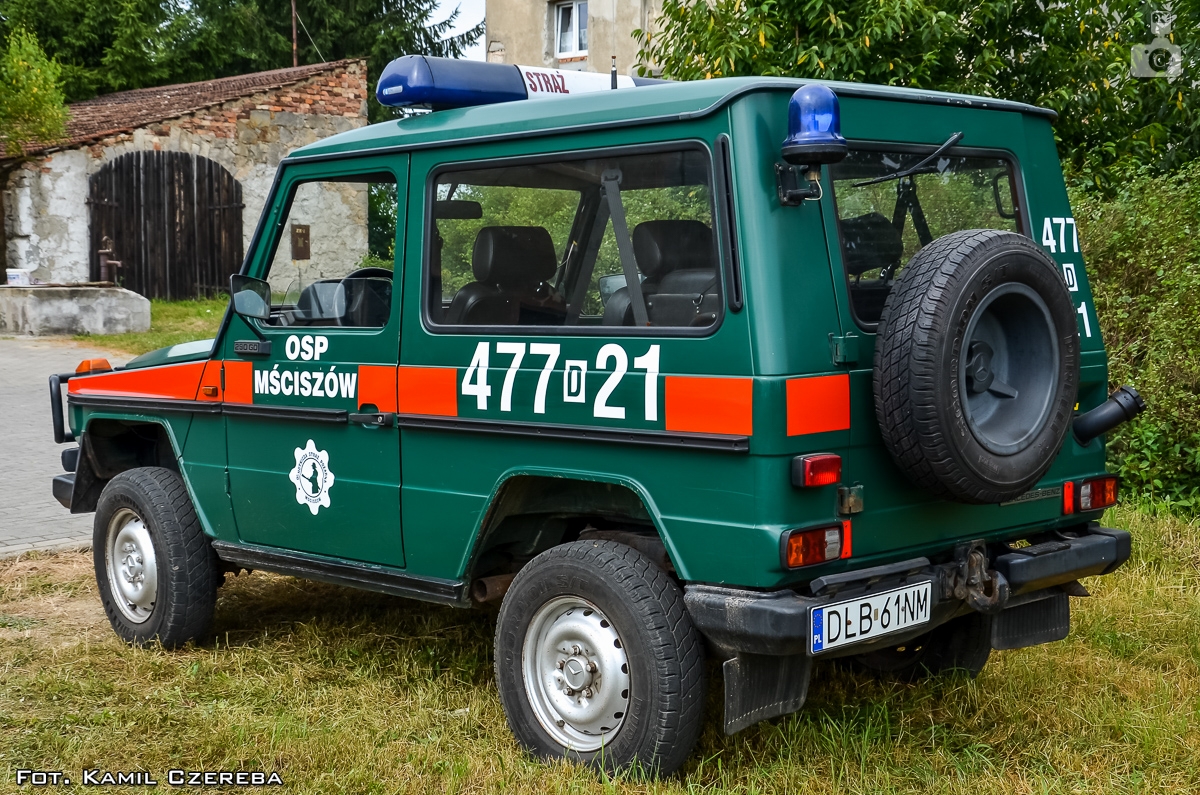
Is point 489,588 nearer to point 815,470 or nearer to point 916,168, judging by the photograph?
point 815,470

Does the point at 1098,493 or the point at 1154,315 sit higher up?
the point at 1154,315

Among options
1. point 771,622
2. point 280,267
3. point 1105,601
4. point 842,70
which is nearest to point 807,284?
point 771,622

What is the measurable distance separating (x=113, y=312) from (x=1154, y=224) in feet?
46.9

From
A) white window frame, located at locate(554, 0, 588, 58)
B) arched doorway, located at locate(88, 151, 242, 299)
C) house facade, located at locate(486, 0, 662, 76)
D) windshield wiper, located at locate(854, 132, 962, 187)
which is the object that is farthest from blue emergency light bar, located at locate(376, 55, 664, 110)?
arched doorway, located at locate(88, 151, 242, 299)

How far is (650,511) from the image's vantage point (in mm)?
3602

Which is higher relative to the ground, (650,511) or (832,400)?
(832,400)

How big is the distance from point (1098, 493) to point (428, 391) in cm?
225

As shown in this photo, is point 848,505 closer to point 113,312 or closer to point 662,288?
point 662,288

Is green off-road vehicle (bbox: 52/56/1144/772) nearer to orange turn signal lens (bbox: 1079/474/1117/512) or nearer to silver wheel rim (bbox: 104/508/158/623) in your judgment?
orange turn signal lens (bbox: 1079/474/1117/512)

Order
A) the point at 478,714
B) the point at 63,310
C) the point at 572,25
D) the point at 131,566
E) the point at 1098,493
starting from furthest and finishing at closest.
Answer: the point at 572,25 → the point at 63,310 → the point at 131,566 → the point at 478,714 → the point at 1098,493

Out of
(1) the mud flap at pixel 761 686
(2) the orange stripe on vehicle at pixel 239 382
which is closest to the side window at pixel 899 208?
(1) the mud flap at pixel 761 686

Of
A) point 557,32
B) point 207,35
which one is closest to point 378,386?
point 557,32

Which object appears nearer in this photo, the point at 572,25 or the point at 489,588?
the point at 489,588

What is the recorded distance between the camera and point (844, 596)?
11.3 ft
